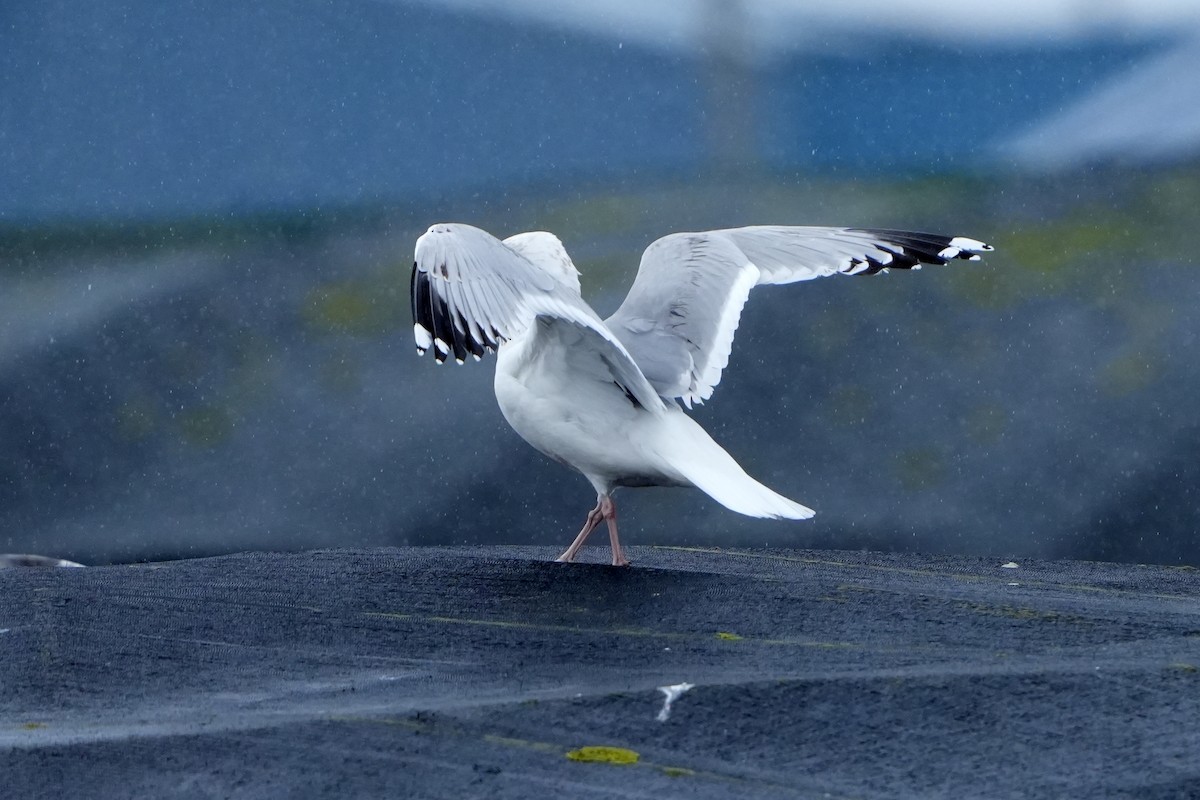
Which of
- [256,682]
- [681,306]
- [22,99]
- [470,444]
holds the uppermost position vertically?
[22,99]

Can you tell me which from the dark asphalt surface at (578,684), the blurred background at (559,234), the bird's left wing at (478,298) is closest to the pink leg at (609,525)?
the dark asphalt surface at (578,684)

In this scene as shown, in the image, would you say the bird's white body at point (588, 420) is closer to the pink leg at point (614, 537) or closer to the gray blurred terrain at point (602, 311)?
the pink leg at point (614, 537)

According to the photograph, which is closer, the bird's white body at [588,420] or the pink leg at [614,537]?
the bird's white body at [588,420]

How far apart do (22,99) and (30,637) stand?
2487 mm

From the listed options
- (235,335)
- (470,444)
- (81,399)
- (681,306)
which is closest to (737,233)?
(681,306)

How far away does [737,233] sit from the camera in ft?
10.8

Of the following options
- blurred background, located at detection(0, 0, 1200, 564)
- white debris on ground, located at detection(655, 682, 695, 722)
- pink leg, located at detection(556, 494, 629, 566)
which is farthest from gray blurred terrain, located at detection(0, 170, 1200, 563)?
white debris on ground, located at detection(655, 682, 695, 722)

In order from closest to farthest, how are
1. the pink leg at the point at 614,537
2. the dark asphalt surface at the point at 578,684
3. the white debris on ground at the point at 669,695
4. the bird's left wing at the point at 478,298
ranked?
the dark asphalt surface at the point at 578,684
the white debris on ground at the point at 669,695
the bird's left wing at the point at 478,298
the pink leg at the point at 614,537

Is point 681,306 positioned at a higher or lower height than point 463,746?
higher

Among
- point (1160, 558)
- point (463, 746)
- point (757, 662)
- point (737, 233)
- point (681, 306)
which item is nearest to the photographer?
point (463, 746)

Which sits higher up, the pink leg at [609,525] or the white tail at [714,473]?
the white tail at [714,473]

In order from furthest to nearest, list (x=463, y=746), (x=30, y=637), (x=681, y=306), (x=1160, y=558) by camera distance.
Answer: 1. (x=1160, y=558)
2. (x=681, y=306)
3. (x=30, y=637)
4. (x=463, y=746)

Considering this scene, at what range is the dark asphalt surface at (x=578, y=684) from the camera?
4.70 feet

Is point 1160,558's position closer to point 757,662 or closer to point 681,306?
point 681,306
